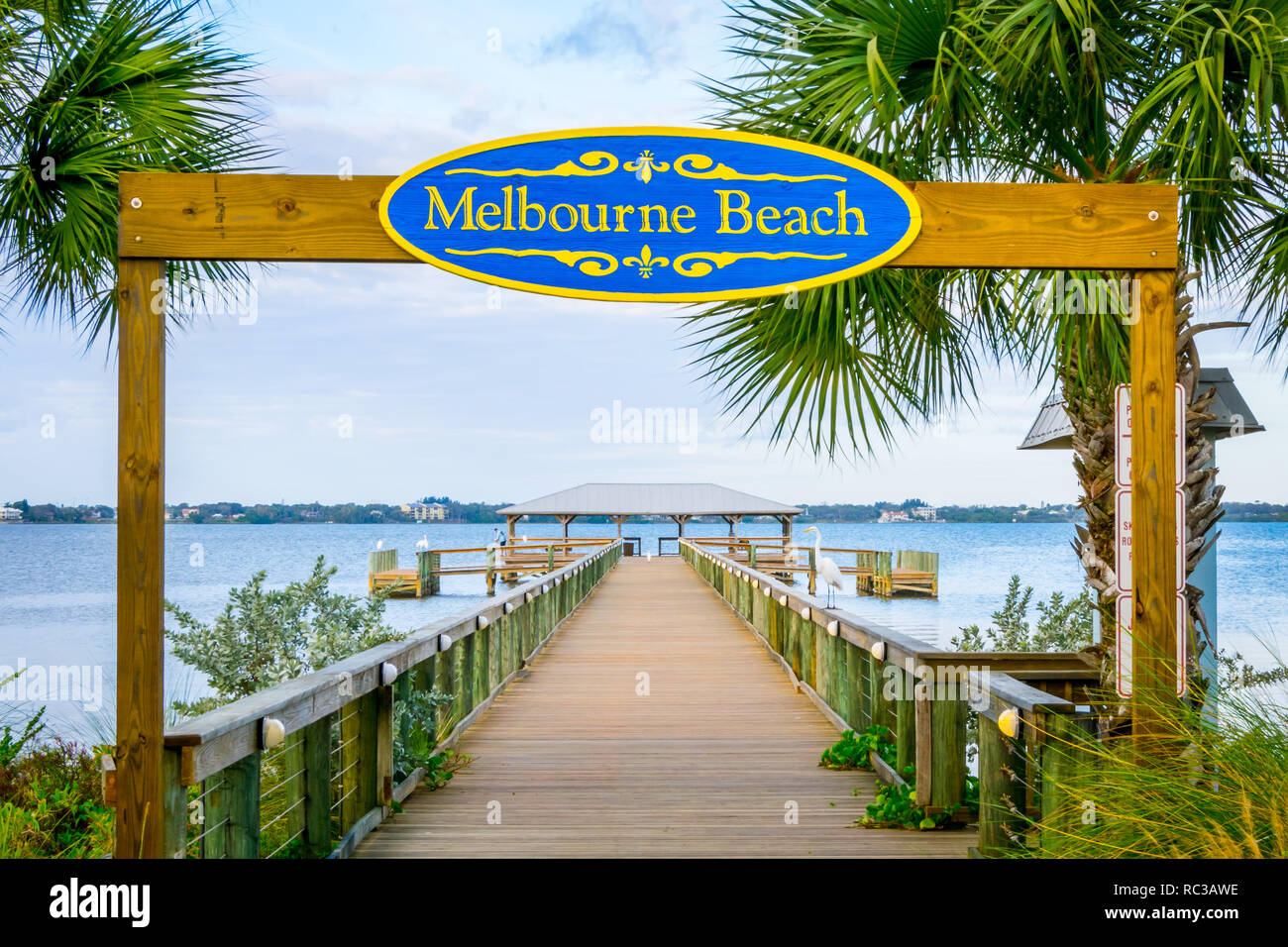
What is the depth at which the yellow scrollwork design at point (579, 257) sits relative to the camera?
11.8ft

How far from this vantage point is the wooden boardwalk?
4238mm

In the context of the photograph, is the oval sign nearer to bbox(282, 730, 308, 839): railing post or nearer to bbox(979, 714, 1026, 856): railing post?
bbox(979, 714, 1026, 856): railing post

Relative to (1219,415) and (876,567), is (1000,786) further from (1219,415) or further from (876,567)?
(876,567)

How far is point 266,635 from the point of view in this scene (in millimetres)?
8422

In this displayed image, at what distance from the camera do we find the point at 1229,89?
16.0 feet

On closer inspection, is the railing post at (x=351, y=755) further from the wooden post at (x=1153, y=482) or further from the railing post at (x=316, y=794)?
the wooden post at (x=1153, y=482)

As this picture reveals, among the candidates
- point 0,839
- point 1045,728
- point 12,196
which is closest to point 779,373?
point 1045,728

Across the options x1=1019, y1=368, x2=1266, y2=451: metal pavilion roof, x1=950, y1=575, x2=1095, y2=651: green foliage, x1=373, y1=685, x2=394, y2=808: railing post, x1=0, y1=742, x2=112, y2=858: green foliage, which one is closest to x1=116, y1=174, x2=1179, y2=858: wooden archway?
x1=373, y1=685, x2=394, y2=808: railing post

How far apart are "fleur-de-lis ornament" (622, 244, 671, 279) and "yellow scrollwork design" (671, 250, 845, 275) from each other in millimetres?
49

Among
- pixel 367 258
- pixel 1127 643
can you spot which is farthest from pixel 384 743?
pixel 1127 643

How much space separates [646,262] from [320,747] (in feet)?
7.67

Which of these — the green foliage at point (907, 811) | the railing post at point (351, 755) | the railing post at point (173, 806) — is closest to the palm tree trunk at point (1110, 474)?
the green foliage at point (907, 811)
